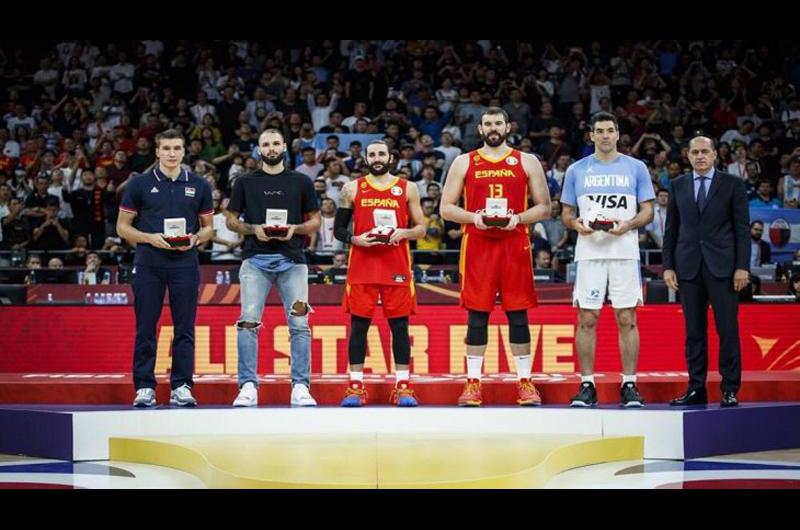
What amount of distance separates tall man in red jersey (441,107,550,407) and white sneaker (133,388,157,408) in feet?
6.73

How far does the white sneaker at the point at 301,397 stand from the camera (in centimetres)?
742

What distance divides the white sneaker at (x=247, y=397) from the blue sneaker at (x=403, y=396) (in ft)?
3.07

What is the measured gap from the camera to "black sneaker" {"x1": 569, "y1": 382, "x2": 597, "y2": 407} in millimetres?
7234

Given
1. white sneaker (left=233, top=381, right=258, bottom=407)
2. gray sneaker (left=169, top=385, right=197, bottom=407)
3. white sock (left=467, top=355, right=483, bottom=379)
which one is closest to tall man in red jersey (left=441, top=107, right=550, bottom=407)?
white sock (left=467, top=355, right=483, bottom=379)

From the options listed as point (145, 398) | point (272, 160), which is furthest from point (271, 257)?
point (145, 398)

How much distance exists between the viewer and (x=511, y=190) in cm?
739

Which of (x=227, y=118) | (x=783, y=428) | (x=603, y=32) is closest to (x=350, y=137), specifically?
(x=227, y=118)

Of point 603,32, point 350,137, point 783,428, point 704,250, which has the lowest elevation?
point 783,428

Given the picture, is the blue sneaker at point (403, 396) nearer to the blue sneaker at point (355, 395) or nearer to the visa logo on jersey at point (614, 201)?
the blue sneaker at point (355, 395)

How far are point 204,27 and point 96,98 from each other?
3.75m

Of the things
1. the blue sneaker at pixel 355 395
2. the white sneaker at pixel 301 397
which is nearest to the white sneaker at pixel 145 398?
the white sneaker at pixel 301 397

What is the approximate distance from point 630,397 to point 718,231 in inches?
47.6

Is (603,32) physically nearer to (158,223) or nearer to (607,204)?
(607,204)

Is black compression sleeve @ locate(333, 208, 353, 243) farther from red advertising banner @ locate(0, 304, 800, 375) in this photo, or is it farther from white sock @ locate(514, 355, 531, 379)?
red advertising banner @ locate(0, 304, 800, 375)
